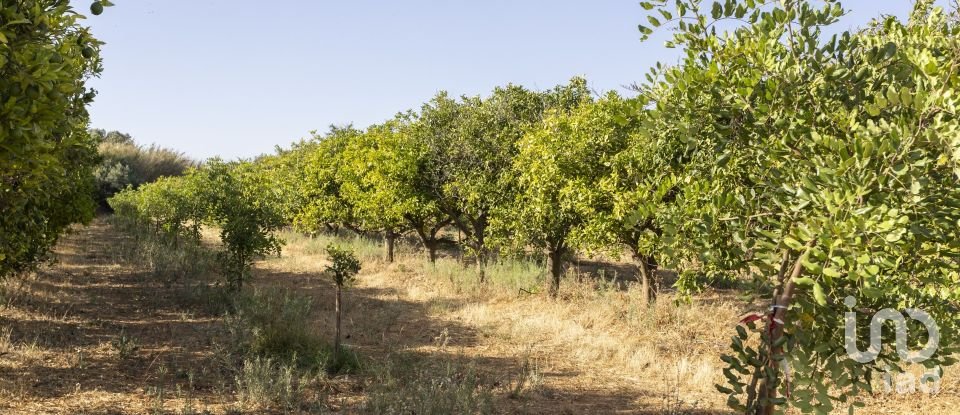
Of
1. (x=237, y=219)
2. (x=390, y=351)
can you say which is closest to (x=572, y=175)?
(x=390, y=351)

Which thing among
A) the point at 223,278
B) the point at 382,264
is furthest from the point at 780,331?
the point at 382,264

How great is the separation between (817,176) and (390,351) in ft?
29.4

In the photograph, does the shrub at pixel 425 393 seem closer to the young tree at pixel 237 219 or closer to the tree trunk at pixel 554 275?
the tree trunk at pixel 554 275

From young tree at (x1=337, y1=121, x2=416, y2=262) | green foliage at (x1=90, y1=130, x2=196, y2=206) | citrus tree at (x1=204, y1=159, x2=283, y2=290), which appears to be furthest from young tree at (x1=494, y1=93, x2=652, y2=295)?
green foliage at (x1=90, y1=130, x2=196, y2=206)

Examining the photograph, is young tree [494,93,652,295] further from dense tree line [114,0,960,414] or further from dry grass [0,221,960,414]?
dense tree line [114,0,960,414]

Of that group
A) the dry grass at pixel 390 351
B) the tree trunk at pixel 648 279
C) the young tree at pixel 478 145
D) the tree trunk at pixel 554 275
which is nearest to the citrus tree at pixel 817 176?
the dry grass at pixel 390 351

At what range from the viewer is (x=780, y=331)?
3.45m

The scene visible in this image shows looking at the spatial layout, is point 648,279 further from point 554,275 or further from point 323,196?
point 323,196

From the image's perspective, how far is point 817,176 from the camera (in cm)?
316

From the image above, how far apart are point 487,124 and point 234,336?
40.1 ft

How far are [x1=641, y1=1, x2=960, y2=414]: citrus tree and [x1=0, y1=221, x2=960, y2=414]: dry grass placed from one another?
81.0 inches

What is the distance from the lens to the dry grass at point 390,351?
299 inches

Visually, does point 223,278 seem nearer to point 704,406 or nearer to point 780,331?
point 704,406

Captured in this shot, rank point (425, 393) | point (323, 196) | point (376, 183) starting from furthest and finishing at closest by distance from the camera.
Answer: point (323, 196)
point (376, 183)
point (425, 393)
